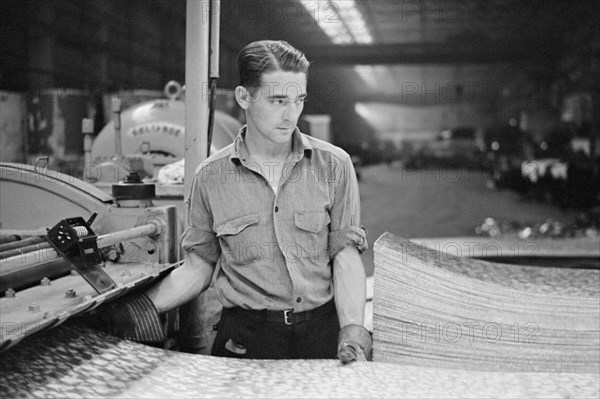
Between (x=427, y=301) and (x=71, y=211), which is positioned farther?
(x=71, y=211)

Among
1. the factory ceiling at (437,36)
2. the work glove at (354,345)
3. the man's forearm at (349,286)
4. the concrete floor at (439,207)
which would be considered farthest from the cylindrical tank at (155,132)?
the concrete floor at (439,207)

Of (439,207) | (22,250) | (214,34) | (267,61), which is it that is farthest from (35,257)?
(439,207)

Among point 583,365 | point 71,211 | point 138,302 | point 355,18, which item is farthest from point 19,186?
point 355,18

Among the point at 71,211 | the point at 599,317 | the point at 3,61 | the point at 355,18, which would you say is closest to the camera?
the point at 599,317

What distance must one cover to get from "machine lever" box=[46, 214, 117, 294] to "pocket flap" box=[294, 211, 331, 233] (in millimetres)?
470

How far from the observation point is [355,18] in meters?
4.11

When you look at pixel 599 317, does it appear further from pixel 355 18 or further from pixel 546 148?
pixel 546 148

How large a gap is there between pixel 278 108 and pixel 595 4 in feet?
15.6

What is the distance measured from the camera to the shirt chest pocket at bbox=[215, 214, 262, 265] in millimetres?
1487

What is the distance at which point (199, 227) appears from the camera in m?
1.56

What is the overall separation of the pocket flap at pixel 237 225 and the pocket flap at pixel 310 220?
111 mm

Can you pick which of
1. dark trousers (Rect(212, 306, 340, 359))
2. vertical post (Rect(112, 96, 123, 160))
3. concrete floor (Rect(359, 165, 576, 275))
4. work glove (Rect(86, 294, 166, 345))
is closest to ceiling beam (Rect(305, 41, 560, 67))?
concrete floor (Rect(359, 165, 576, 275))

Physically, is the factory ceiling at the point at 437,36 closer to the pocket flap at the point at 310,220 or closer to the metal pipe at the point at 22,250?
the pocket flap at the point at 310,220

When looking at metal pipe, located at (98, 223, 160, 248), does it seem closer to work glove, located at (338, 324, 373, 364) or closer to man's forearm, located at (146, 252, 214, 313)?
man's forearm, located at (146, 252, 214, 313)
